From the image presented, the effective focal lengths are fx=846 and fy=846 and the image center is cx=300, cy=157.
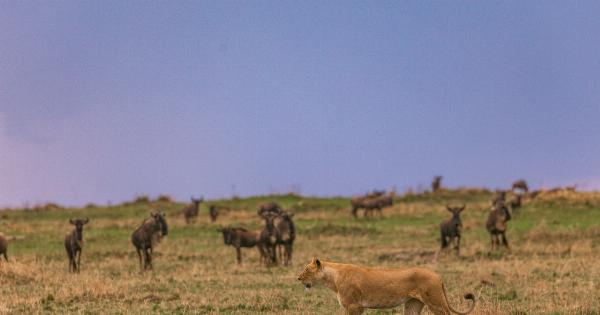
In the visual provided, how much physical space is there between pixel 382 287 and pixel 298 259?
15.9 m

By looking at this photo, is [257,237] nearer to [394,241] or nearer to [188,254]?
[188,254]

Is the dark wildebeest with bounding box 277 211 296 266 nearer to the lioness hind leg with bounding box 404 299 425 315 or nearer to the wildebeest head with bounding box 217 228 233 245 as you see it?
the wildebeest head with bounding box 217 228 233 245

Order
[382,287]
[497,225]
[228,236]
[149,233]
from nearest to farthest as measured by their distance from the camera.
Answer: [382,287], [149,233], [228,236], [497,225]

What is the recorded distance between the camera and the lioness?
35.8 feet

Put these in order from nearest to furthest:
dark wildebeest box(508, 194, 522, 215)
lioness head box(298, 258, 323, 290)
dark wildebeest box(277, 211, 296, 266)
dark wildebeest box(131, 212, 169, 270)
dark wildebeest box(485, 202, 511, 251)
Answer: lioness head box(298, 258, 323, 290), dark wildebeest box(131, 212, 169, 270), dark wildebeest box(277, 211, 296, 266), dark wildebeest box(485, 202, 511, 251), dark wildebeest box(508, 194, 522, 215)

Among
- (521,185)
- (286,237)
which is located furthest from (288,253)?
(521,185)

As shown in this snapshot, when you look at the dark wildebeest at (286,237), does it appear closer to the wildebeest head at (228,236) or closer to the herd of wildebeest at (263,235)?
the herd of wildebeest at (263,235)

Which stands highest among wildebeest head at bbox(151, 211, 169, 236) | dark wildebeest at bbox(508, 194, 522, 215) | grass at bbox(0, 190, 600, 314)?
dark wildebeest at bbox(508, 194, 522, 215)

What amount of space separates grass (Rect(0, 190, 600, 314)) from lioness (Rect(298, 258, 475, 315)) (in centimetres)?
235

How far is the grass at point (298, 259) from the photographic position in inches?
622

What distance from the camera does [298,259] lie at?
2697cm

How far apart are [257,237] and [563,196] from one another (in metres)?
24.7

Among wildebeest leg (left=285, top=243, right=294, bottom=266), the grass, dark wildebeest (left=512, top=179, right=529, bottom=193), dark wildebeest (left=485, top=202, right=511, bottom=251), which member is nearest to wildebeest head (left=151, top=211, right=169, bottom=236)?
the grass

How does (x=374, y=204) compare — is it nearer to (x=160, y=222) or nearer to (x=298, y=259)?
(x=298, y=259)
